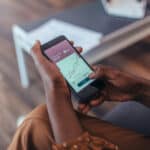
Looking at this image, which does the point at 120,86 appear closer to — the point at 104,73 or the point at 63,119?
the point at 104,73

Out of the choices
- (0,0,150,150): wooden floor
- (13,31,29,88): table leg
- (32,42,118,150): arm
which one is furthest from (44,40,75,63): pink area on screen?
(13,31,29,88): table leg

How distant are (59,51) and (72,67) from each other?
0.19ft

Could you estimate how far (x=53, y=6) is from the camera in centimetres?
273

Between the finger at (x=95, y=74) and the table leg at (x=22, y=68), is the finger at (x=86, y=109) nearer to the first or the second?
the finger at (x=95, y=74)

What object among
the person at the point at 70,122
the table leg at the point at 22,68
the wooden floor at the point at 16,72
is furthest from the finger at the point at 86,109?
the table leg at the point at 22,68

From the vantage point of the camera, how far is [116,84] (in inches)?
36.1

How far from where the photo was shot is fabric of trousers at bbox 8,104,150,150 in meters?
0.74

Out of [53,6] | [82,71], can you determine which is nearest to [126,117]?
[82,71]

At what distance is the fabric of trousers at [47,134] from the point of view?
2.42 ft

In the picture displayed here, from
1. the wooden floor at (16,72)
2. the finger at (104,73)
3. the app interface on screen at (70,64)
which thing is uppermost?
the app interface on screen at (70,64)

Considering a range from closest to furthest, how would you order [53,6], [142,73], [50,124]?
[50,124]
[142,73]
[53,6]

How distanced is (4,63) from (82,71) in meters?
1.28

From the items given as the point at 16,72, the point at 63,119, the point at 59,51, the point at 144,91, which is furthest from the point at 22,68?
the point at 63,119

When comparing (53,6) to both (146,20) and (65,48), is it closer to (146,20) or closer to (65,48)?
(146,20)
